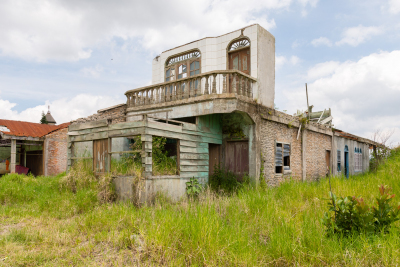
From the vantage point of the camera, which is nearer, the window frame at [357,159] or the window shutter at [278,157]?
the window shutter at [278,157]

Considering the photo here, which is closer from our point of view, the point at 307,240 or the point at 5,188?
the point at 307,240

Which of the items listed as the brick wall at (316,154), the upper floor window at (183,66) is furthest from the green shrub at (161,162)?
the brick wall at (316,154)

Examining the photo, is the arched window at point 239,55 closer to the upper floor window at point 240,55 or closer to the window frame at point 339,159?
the upper floor window at point 240,55

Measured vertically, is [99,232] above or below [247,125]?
below

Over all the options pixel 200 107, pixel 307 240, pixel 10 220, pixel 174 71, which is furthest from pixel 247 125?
pixel 10 220

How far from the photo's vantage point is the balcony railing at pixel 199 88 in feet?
34.7

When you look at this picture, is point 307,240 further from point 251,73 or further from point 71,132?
point 71,132

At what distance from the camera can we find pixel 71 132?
11906 mm

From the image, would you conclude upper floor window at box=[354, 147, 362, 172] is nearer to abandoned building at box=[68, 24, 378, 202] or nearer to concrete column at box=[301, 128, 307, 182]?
abandoned building at box=[68, 24, 378, 202]

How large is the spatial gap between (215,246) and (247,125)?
7279 millimetres

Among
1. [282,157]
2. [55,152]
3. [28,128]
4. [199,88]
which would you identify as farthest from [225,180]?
[28,128]

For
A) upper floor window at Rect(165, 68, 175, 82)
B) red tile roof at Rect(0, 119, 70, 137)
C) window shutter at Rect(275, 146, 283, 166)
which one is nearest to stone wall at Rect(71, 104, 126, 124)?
upper floor window at Rect(165, 68, 175, 82)

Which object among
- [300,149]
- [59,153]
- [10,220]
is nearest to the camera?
[10,220]

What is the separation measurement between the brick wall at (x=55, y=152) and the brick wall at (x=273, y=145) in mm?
13692
